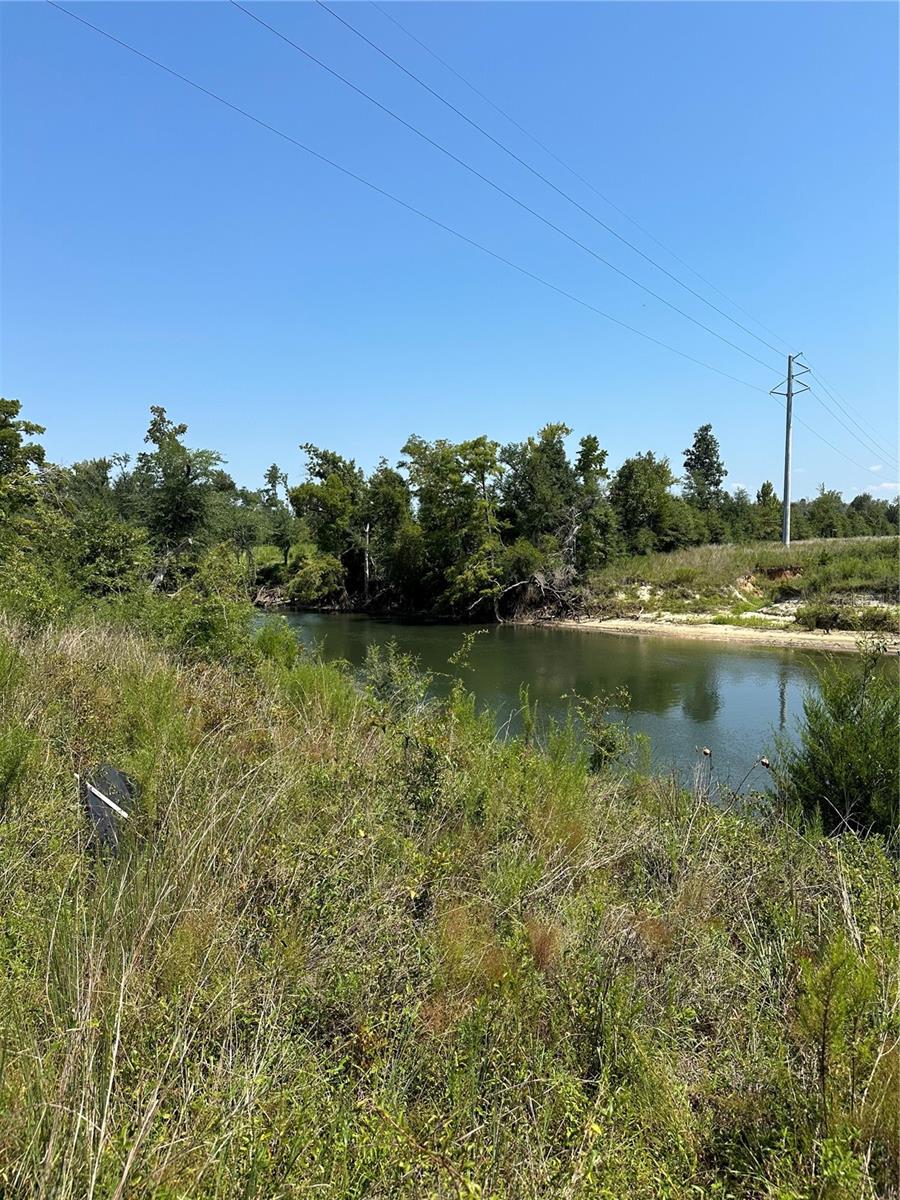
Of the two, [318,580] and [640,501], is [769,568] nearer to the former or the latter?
[640,501]

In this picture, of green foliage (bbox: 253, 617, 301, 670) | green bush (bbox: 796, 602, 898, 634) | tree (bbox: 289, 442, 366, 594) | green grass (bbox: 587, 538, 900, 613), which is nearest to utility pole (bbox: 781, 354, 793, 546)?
green grass (bbox: 587, 538, 900, 613)

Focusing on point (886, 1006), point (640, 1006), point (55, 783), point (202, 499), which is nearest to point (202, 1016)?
point (640, 1006)

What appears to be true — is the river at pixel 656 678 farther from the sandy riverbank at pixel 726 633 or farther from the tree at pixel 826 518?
the tree at pixel 826 518

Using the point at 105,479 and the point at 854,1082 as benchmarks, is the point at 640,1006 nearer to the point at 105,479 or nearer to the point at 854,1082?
the point at 854,1082

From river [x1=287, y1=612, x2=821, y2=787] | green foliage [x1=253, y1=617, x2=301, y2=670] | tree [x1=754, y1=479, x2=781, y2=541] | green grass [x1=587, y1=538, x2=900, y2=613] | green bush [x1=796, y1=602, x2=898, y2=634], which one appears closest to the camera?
green foliage [x1=253, y1=617, x2=301, y2=670]

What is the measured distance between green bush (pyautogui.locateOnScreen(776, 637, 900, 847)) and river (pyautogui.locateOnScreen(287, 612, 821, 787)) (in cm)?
76

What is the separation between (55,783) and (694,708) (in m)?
13.0

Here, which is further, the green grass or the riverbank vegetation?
the green grass

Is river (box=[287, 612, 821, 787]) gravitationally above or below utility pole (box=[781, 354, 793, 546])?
below

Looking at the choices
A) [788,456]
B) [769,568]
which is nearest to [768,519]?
[788,456]

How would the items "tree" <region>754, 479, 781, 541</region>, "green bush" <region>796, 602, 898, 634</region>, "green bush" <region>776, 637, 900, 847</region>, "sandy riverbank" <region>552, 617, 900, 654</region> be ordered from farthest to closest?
"tree" <region>754, 479, 781, 541</region>, "green bush" <region>796, 602, 898, 634</region>, "sandy riverbank" <region>552, 617, 900, 654</region>, "green bush" <region>776, 637, 900, 847</region>

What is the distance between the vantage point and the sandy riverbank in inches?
858

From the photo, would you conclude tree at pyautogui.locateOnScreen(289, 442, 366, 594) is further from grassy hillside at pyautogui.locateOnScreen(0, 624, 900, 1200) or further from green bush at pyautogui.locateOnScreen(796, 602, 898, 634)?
grassy hillside at pyautogui.locateOnScreen(0, 624, 900, 1200)

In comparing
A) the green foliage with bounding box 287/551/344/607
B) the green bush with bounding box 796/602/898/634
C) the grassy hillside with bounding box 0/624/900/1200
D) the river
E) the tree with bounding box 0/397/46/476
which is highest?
the tree with bounding box 0/397/46/476
